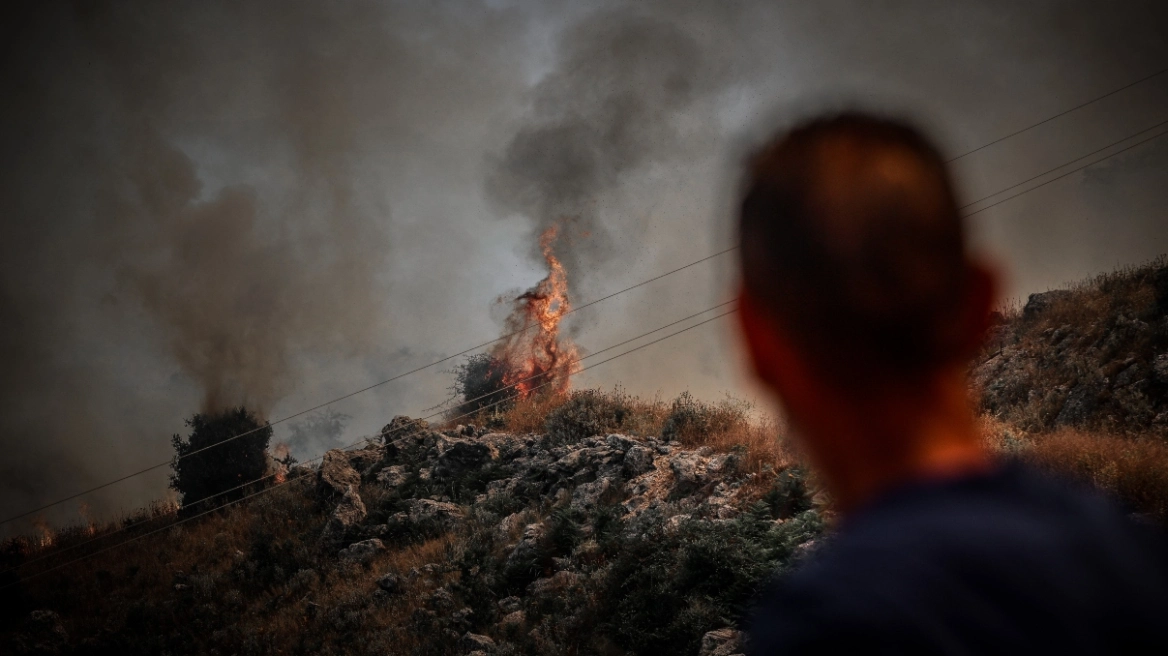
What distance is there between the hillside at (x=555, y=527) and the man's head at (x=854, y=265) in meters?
1.93

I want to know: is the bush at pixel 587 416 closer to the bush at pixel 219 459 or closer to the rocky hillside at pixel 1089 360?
the rocky hillside at pixel 1089 360

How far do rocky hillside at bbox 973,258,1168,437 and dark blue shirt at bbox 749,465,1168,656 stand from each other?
4.86 m

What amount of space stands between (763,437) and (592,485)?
15.4 feet

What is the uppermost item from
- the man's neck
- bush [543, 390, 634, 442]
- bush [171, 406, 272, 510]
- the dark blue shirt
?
bush [171, 406, 272, 510]

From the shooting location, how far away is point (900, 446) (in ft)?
38.3

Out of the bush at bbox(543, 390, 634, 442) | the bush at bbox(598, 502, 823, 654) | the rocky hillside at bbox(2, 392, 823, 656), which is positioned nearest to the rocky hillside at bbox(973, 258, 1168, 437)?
the rocky hillside at bbox(2, 392, 823, 656)

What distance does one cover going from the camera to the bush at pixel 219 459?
31375 mm

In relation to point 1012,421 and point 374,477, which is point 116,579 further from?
point 1012,421

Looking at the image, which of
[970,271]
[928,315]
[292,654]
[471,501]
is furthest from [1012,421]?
[292,654]

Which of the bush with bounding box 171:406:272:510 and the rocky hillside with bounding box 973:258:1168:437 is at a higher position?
the bush with bounding box 171:406:272:510

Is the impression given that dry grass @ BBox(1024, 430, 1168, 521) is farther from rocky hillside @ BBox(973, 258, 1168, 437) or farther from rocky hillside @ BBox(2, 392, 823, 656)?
rocky hillside @ BBox(2, 392, 823, 656)

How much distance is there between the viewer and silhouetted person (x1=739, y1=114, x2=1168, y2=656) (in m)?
6.09

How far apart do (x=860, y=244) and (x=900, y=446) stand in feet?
14.5

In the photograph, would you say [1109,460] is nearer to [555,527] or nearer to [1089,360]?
[1089,360]
